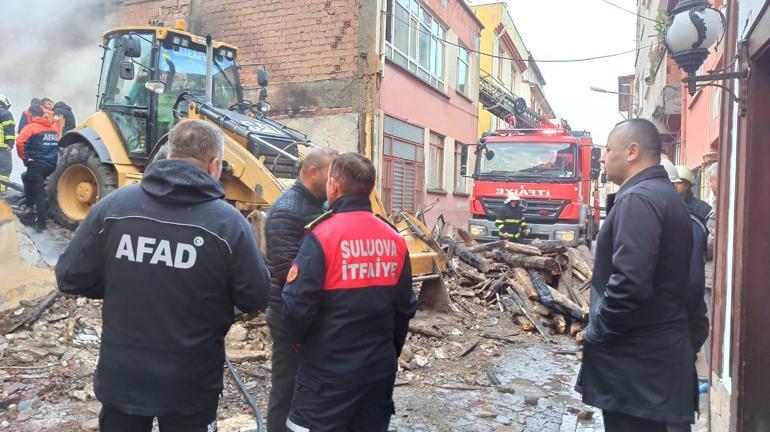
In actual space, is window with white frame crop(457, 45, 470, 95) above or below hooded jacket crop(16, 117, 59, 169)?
above

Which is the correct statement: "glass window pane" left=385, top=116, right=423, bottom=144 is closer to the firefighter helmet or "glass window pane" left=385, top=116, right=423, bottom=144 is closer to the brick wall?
the brick wall

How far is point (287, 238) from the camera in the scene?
3.28 metres

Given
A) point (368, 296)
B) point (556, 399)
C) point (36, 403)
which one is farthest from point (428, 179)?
point (368, 296)

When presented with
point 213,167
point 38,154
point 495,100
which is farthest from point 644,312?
point 495,100

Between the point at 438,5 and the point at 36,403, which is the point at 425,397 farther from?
the point at 438,5

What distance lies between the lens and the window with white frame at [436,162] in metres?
18.6

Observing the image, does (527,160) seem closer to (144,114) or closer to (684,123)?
(684,123)

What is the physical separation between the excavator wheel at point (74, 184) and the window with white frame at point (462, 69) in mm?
14357

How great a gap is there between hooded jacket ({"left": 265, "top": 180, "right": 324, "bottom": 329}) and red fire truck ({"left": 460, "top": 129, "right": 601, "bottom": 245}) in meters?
9.20

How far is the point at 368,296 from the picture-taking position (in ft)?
8.60

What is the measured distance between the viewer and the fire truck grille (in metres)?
12.0

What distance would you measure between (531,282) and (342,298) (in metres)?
6.87

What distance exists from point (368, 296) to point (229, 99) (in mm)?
6688

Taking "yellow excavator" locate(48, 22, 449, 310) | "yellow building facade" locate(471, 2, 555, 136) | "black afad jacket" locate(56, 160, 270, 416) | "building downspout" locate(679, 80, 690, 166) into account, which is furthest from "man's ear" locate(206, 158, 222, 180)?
"yellow building facade" locate(471, 2, 555, 136)
